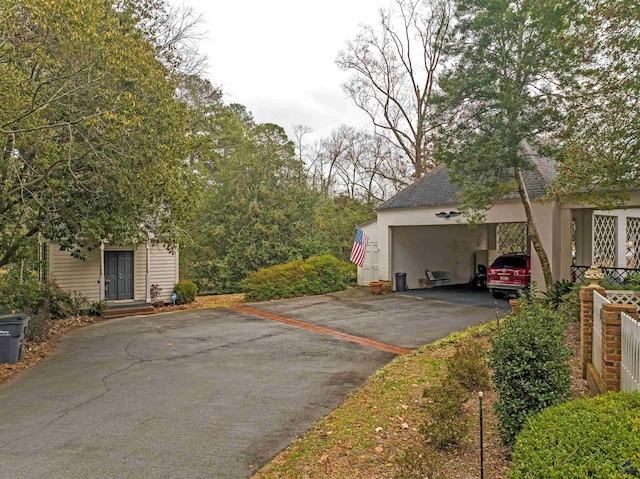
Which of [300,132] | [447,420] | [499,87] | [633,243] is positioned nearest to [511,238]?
[633,243]

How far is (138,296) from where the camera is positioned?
17172 mm

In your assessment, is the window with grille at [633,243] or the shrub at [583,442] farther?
the window with grille at [633,243]

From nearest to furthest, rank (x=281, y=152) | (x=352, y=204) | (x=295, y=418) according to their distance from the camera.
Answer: (x=295, y=418) → (x=281, y=152) → (x=352, y=204)

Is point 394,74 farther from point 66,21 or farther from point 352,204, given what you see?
point 66,21

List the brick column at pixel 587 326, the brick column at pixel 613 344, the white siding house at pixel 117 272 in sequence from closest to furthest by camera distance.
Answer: the brick column at pixel 613 344
the brick column at pixel 587 326
the white siding house at pixel 117 272

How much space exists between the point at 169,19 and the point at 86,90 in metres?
6.62

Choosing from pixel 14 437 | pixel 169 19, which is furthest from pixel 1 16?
pixel 169 19

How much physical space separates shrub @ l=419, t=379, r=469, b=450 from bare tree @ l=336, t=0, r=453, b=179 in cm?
2256

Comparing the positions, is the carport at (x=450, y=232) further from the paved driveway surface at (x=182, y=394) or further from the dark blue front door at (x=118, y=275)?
the dark blue front door at (x=118, y=275)

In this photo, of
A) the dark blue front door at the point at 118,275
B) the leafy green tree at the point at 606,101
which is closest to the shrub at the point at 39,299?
the dark blue front door at the point at 118,275

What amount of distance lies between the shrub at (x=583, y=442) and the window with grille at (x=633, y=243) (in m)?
17.5

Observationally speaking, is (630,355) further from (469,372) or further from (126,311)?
(126,311)

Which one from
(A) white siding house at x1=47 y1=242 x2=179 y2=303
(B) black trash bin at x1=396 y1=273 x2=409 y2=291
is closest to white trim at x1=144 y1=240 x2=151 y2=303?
(A) white siding house at x1=47 y1=242 x2=179 y2=303

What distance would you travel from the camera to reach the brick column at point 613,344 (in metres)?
4.70
